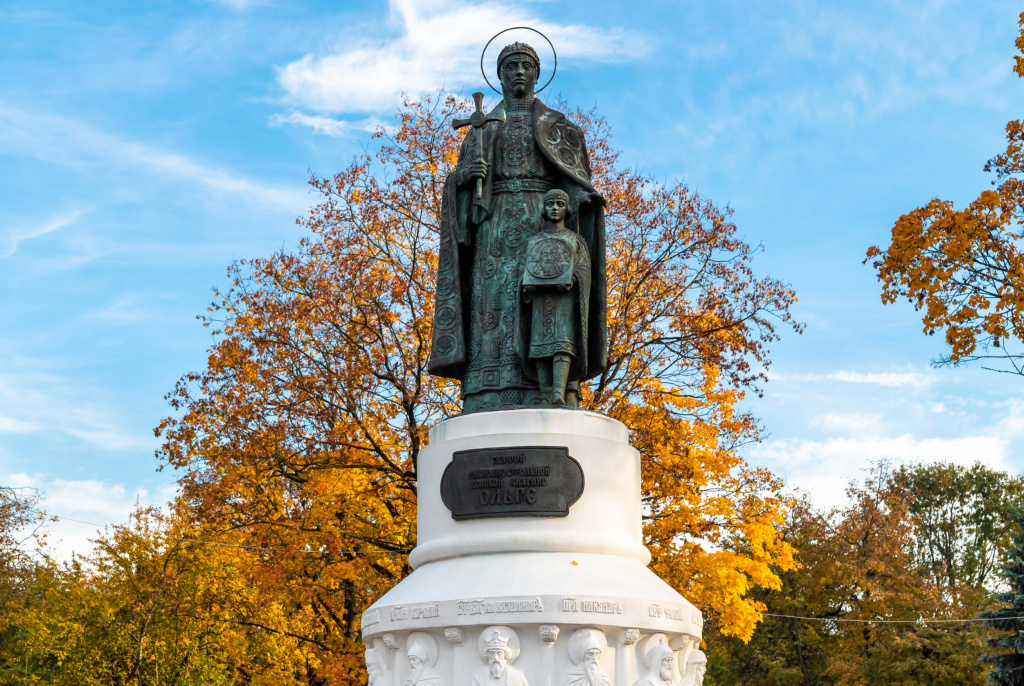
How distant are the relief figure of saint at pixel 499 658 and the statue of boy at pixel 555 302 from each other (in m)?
1.71

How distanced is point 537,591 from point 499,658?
440 mm

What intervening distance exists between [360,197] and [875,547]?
16.1 m

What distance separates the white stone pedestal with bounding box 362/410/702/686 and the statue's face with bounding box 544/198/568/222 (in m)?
1.45

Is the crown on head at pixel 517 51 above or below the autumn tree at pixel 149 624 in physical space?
above

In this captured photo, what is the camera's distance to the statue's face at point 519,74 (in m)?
8.45

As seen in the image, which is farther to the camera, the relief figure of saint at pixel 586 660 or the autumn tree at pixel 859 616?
the autumn tree at pixel 859 616

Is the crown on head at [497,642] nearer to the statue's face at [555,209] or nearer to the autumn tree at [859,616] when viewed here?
the statue's face at [555,209]

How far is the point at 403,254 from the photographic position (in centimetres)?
1661

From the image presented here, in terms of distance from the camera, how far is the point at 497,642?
638cm

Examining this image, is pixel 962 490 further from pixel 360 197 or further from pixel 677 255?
pixel 360 197

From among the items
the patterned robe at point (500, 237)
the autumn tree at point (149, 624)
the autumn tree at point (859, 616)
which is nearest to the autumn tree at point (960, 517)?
the autumn tree at point (859, 616)

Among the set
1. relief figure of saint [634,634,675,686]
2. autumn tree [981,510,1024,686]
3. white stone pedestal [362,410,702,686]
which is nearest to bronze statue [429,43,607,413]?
white stone pedestal [362,410,702,686]

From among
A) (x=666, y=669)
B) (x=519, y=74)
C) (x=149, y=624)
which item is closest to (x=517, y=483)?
(x=666, y=669)

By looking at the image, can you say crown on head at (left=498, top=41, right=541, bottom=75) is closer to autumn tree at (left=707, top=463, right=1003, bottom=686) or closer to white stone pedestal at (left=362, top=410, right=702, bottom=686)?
white stone pedestal at (left=362, top=410, right=702, bottom=686)
